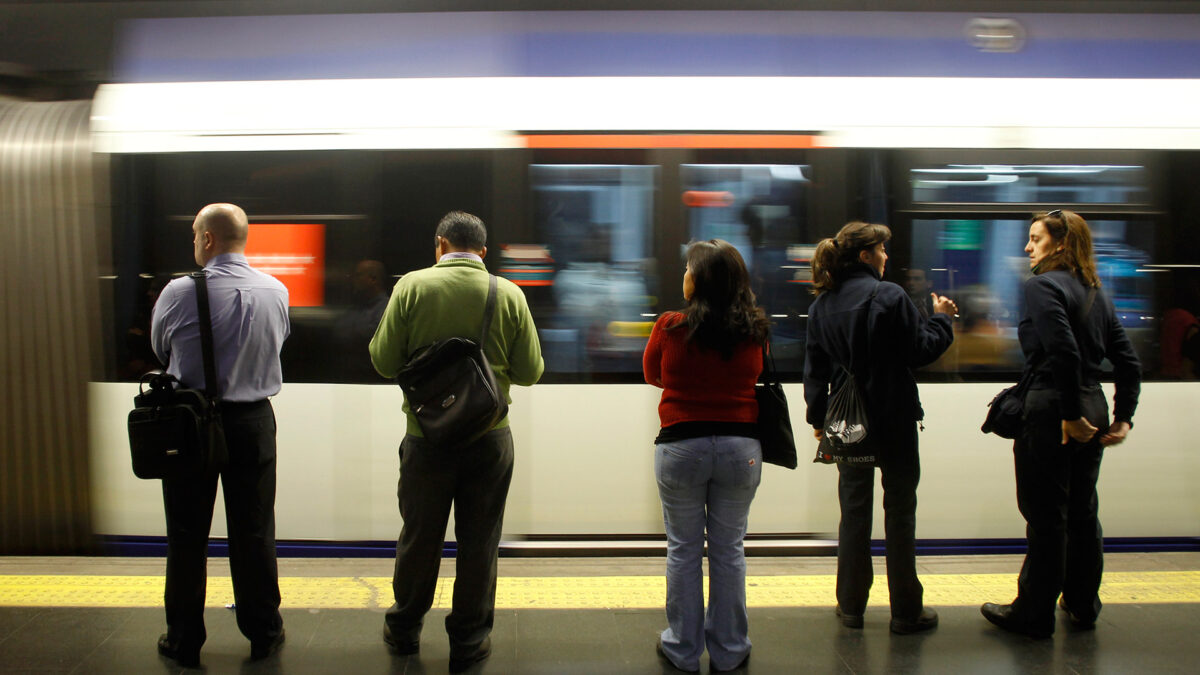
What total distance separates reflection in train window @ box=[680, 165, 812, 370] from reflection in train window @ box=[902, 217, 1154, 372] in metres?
0.58

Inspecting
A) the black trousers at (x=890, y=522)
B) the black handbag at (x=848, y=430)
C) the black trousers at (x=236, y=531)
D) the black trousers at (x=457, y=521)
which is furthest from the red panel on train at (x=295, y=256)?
the black trousers at (x=890, y=522)

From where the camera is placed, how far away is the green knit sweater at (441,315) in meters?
3.10

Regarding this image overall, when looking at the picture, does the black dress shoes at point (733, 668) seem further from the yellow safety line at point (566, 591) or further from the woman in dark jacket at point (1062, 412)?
the woman in dark jacket at point (1062, 412)

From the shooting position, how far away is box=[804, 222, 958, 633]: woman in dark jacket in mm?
3355

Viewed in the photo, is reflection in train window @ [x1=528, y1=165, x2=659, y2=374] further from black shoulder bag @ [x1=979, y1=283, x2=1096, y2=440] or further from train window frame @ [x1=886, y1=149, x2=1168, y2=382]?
black shoulder bag @ [x1=979, y1=283, x2=1096, y2=440]

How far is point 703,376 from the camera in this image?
307cm

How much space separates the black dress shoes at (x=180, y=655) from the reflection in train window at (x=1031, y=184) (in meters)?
3.83

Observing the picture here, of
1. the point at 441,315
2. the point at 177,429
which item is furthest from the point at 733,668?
the point at 177,429

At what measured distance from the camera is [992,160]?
444cm

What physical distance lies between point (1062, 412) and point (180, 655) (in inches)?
136

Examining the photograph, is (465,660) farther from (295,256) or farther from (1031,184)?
(1031,184)

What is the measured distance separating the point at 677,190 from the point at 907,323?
147 centimetres

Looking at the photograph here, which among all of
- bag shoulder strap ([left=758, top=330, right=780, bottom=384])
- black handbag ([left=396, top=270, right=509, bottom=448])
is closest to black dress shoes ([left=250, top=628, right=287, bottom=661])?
black handbag ([left=396, top=270, right=509, bottom=448])

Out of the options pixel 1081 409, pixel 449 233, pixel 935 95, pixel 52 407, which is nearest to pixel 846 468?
pixel 1081 409
